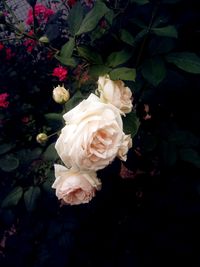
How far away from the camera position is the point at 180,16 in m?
1.13

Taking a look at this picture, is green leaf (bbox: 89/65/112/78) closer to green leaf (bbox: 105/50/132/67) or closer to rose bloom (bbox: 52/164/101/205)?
green leaf (bbox: 105/50/132/67)

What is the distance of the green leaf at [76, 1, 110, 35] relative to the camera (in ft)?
2.96

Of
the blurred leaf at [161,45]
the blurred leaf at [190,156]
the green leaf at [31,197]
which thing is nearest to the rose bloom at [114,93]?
the blurred leaf at [161,45]

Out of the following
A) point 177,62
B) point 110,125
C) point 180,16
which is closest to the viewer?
point 110,125

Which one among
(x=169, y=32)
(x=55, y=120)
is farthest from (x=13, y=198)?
(x=169, y=32)

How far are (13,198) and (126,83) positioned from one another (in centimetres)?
64

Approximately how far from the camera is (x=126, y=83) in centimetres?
105

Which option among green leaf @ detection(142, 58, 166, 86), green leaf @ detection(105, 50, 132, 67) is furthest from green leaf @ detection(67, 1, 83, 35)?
green leaf @ detection(142, 58, 166, 86)

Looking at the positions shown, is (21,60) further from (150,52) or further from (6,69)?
(150,52)

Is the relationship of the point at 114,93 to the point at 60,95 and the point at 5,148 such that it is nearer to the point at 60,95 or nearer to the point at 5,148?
the point at 60,95

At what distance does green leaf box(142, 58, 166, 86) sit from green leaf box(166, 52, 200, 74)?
0.04m

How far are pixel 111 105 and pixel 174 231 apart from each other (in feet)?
2.71

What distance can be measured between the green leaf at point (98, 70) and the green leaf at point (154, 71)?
106 millimetres

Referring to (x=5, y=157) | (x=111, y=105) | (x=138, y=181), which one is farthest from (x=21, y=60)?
(x=111, y=105)
